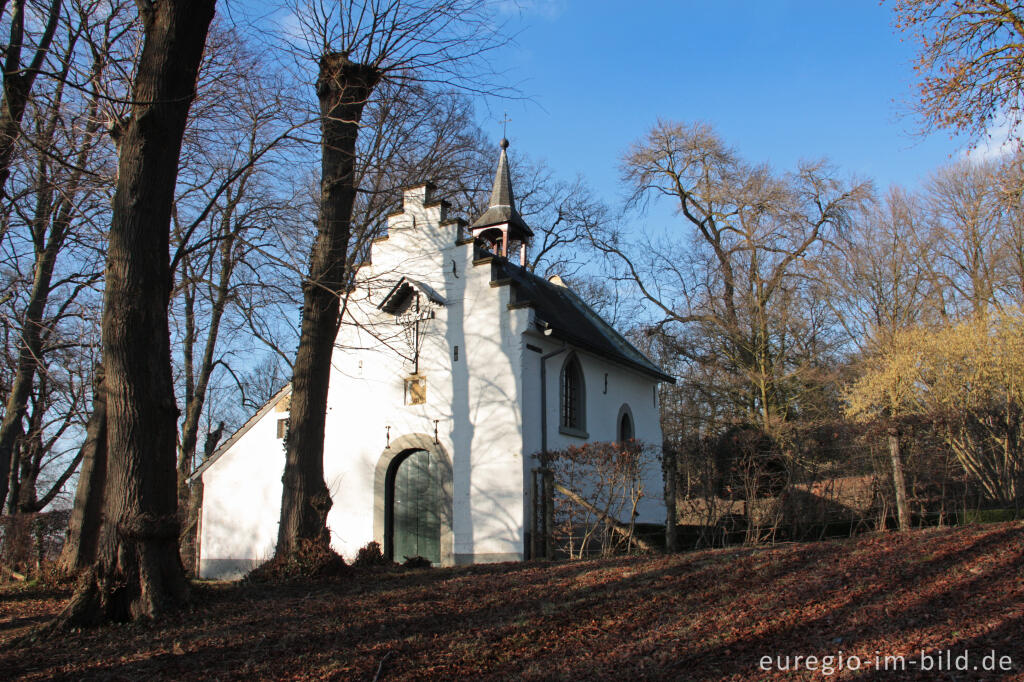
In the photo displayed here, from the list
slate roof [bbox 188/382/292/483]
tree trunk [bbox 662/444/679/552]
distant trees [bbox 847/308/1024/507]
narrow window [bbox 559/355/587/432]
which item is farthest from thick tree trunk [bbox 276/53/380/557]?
distant trees [bbox 847/308/1024/507]

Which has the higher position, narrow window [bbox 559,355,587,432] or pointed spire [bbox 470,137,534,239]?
pointed spire [bbox 470,137,534,239]

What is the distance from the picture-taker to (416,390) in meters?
17.5

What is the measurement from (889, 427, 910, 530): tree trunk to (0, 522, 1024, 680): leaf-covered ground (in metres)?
2.97

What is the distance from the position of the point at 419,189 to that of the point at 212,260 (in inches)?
267

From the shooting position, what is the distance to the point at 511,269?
20.0 m

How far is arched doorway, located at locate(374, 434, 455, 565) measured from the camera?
16.5 m

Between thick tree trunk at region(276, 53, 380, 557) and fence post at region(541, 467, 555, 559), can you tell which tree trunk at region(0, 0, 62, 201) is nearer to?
thick tree trunk at region(276, 53, 380, 557)

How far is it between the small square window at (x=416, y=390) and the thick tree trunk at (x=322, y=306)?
4453 millimetres

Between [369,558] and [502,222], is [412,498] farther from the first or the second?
[502,222]

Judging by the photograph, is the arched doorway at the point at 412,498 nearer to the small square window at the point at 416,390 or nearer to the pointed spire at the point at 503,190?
the small square window at the point at 416,390

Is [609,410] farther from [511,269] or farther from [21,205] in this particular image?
[21,205]

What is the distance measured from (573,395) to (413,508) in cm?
459

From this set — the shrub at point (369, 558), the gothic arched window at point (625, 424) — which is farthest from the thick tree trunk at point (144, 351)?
the gothic arched window at point (625, 424)

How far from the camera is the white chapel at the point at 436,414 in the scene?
15977mm
